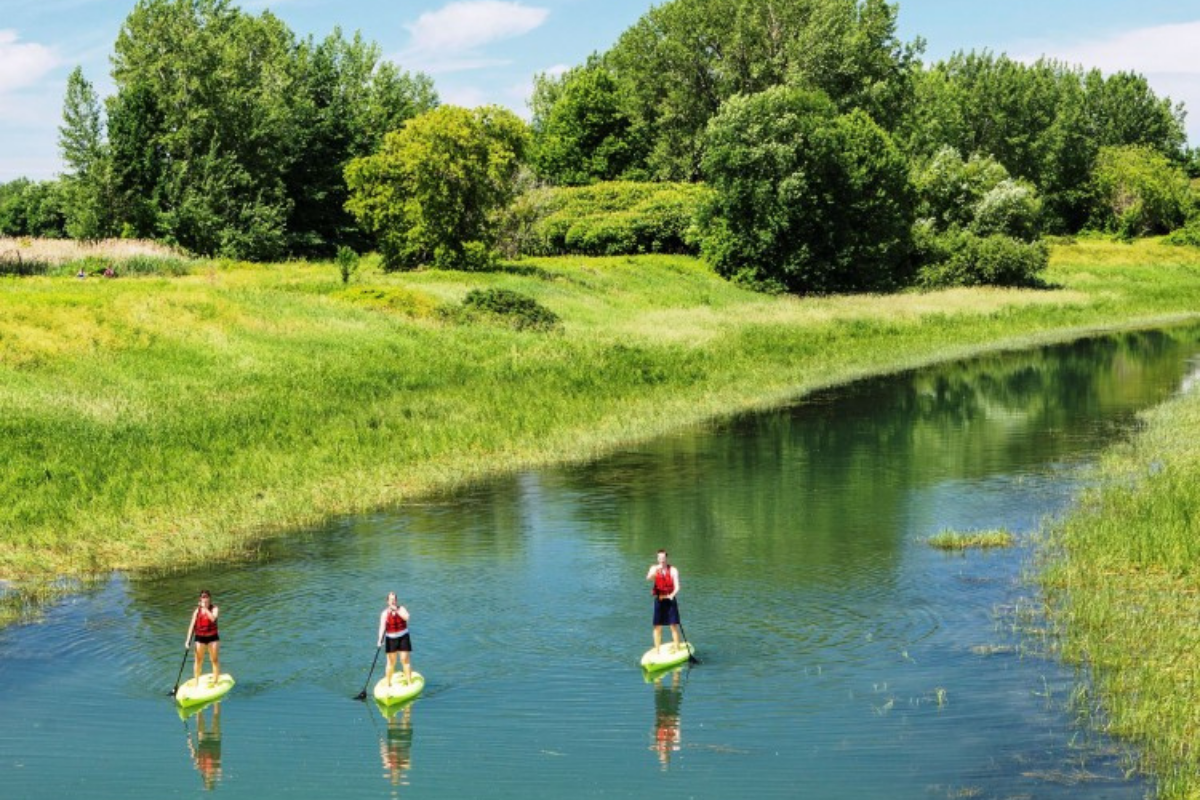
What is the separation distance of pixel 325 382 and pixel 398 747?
30.4m

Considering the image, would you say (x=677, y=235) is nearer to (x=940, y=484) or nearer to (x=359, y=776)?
(x=940, y=484)

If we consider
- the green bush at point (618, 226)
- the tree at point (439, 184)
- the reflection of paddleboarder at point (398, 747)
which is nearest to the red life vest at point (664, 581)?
the reflection of paddleboarder at point (398, 747)

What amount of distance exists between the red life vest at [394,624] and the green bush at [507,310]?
137 feet

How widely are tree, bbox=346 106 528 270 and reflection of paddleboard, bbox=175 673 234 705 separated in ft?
184

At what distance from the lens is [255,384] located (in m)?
47.6

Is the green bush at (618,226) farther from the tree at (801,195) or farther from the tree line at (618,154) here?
the tree at (801,195)

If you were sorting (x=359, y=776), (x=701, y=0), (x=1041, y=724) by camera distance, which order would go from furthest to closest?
(x=701, y=0), (x=1041, y=724), (x=359, y=776)

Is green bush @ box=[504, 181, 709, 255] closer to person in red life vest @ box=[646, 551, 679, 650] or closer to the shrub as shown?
the shrub

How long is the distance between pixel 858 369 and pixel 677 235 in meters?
36.6

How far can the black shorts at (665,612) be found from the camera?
894 inches

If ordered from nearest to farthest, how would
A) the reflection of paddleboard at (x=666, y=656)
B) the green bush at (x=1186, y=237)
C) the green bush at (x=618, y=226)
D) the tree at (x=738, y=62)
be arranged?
the reflection of paddleboard at (x=666, y=656) < the green bush at (x=618, y=226) < the tree at (x=738, y=62) < the green bush at (x=1186, y=237)

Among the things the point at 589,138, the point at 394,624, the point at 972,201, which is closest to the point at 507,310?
the point at 394,624

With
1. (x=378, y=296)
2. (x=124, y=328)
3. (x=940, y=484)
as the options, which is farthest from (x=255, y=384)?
(x=940, y=484)

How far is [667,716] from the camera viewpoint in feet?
67.6
